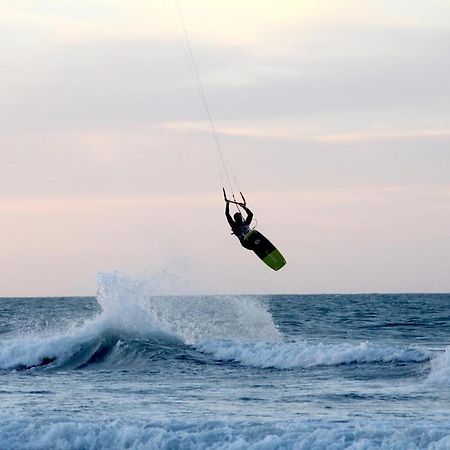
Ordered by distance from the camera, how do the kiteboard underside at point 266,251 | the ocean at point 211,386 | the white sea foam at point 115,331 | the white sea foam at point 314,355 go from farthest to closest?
the white sea foam at point 115,331
the white sea foam at point 314,355
the kiteboard underside at point 266,251
the ocean at point 211,386

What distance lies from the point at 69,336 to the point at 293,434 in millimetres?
15571

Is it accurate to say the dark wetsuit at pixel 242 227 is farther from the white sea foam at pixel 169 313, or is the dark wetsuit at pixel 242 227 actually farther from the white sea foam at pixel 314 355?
the white sea foam at pixel 169 313

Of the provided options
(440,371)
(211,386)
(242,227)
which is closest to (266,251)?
(242,227)

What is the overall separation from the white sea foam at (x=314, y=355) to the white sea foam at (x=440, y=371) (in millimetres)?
1947

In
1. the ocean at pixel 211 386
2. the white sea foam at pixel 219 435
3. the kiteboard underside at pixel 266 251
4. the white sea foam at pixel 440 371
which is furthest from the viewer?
the kiteboard underside at pixel 266 251

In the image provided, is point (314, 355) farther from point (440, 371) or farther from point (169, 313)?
point (169, 313)

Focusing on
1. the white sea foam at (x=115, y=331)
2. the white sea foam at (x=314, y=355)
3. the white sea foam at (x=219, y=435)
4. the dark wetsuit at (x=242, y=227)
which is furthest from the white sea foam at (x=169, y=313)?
the white sea foam at (x=219, y=435)

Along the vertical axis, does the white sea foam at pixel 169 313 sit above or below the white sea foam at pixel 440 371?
above

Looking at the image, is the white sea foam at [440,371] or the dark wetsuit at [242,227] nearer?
the white sea foam at [440,371]

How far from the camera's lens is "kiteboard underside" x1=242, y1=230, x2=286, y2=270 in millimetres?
24875

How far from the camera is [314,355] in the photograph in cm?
2600

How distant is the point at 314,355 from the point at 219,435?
33.6ft

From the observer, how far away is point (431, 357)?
25516mm

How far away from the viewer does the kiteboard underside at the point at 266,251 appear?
2488 cm
